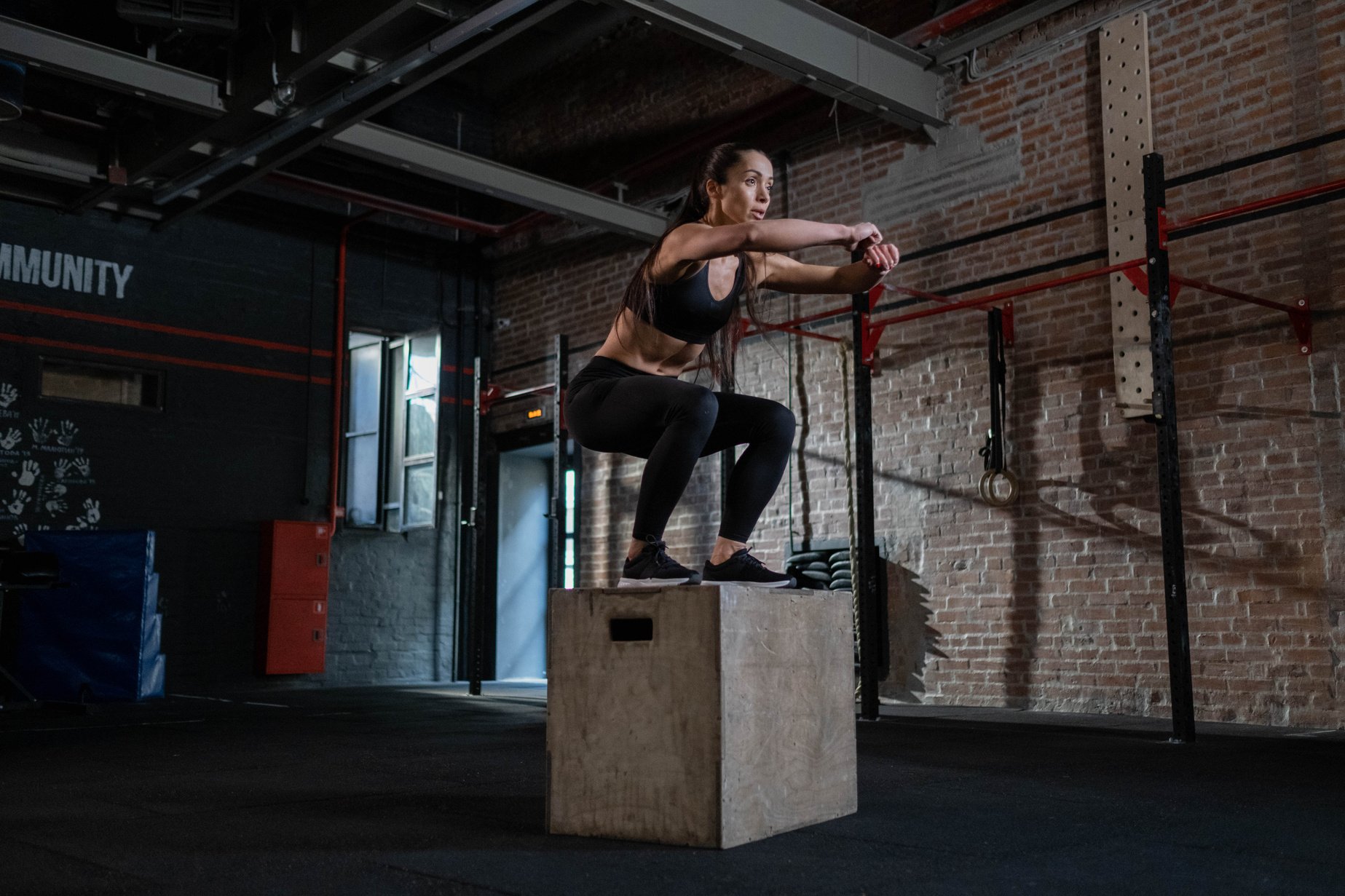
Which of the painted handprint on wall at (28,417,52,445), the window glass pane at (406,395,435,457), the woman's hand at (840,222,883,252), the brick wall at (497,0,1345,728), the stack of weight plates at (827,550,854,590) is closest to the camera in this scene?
the woman's hand at (840,222,883,252)

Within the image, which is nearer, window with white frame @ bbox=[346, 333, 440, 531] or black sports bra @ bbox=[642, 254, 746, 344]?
black sports bra @ bbox=[642, 254, 746, 344]

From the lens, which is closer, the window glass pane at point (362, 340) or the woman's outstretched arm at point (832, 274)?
the woman's outstretched arm at point (832, 274)

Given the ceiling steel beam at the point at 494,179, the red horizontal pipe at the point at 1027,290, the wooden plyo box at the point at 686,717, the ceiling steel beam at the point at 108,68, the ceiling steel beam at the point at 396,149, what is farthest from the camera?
the ceiling steel beam at the point at 494,179

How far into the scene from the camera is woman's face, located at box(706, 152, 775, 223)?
250 centimetres

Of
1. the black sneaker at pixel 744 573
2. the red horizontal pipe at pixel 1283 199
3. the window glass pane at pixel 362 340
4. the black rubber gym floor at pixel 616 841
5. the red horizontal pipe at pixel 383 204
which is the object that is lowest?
the black rubber gym floor at pixel 616 841

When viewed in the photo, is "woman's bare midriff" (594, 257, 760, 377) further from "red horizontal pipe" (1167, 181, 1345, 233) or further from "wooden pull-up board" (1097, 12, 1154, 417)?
"wooden pull-up board" (1097, 12, 1154, 417)

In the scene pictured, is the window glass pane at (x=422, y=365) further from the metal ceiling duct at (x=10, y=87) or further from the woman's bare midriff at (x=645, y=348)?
the woman's bare midriff at (x=645, y=348)

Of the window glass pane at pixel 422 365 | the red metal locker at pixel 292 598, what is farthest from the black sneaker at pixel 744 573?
the window glass pane at pixel 422 365

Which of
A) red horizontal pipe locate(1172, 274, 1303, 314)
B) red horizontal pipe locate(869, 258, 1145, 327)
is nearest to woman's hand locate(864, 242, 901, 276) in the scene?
red horizontal pipe locate(869, 258, 1145, 327)

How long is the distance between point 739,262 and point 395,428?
7511mm

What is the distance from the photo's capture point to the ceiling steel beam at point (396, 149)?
5816mm

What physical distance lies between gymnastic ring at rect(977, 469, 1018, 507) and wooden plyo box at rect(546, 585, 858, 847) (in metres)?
3.68

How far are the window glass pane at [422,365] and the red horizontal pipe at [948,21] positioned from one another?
4.65 m

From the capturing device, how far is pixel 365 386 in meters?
9.71
